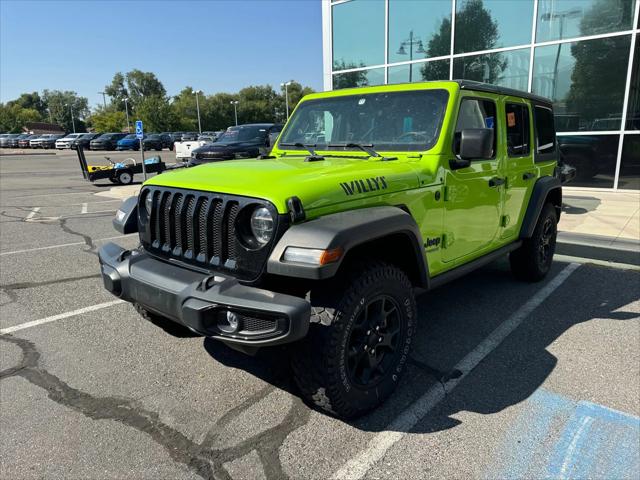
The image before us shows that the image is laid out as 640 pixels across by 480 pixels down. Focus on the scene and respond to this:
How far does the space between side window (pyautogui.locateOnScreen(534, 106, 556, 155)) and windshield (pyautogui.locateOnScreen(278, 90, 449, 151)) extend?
5.98 ft

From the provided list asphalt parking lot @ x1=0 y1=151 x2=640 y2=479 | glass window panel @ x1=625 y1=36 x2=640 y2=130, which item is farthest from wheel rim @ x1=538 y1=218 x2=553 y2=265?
glass window panel @ x1=625 y1=36 x2=640 y2=130

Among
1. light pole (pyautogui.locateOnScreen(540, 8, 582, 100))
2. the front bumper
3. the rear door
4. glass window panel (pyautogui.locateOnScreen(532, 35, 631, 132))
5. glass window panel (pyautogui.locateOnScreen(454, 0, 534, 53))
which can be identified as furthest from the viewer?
glass window panel (pyautogui.locateOnScreen(454, 0, 534, 53))

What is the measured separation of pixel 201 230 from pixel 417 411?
5.40 ft

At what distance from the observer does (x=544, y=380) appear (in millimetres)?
3084

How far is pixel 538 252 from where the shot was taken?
4859 millimetres

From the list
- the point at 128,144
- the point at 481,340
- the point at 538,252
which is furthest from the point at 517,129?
the point at 128,144

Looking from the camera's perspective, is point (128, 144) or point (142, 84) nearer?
point (128, 144)

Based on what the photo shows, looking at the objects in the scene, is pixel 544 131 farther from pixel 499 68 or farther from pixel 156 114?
pixel 156 114

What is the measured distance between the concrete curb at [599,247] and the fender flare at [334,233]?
179 inches

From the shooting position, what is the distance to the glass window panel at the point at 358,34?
44.5ft

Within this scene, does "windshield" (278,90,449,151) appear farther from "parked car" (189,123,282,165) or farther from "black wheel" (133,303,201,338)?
"parked car" (189,123,282,165)

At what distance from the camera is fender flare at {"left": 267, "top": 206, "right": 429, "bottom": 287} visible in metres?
2.23

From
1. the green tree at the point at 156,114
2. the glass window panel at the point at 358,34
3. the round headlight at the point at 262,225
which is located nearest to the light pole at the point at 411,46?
the glass window panel at the point at 358,34

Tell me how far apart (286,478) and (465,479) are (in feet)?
2.78
